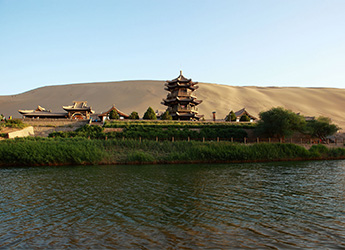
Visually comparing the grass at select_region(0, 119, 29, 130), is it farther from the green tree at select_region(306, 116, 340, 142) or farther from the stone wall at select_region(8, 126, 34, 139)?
the green tree at select_region(306, 116, 340, 142)

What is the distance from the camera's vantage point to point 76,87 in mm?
143875

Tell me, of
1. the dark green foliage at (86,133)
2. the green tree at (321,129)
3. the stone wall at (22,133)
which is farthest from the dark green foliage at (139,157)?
the green tree at (321,129)

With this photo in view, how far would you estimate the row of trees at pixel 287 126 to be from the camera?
37.5 meters

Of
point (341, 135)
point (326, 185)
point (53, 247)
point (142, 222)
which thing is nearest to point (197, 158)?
point (326, 185)

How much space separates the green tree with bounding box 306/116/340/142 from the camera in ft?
130

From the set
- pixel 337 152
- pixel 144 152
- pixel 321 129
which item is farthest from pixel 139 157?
pixel 321 129

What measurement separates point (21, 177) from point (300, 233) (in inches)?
698

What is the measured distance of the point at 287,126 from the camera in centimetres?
3722

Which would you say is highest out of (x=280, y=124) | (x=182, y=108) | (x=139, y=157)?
(x=182, y=108)

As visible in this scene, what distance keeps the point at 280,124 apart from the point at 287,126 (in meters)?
0.94

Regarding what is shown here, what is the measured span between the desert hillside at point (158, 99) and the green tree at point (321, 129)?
169 ft

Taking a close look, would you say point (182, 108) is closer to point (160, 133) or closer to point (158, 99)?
point (160, 133)

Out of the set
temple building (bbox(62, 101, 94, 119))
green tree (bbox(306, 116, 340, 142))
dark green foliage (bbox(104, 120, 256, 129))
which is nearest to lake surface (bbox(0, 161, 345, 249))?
dark green foliage (bbox(104, 120, 256, 129))

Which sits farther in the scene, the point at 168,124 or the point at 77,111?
the point at 77,111
